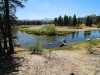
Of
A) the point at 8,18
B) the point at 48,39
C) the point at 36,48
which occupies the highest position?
the point at 8,18

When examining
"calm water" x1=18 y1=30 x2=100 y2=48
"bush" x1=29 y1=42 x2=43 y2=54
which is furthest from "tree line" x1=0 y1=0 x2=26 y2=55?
"calm water" x1=18 y1=30 x2=100 y2=48

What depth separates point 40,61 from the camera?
11273 mm

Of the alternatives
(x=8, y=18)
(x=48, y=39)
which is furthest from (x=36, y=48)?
(x=48, y=39)

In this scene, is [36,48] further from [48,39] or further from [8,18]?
[48,39]

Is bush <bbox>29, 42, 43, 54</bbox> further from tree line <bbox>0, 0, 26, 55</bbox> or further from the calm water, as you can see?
the calm water

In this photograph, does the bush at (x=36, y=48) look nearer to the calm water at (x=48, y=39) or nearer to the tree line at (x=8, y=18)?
the tree line at (x=8, y=18)

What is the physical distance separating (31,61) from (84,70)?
393 cm

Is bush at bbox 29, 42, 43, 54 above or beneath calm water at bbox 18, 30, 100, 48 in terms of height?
above

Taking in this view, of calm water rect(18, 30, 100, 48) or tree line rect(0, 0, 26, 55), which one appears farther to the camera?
calm water rect(18, 30, 100, 48)

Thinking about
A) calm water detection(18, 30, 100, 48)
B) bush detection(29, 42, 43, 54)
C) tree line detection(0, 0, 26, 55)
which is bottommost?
calm water detection(18, 30, 100, 48)

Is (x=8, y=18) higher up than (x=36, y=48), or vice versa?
(x=8, y=18)

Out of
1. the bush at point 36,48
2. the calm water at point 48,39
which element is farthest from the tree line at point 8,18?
the calm water at point 48,39

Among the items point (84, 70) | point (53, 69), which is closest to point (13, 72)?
point (53, 69)

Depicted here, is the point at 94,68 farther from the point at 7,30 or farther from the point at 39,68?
the point at 7,30
